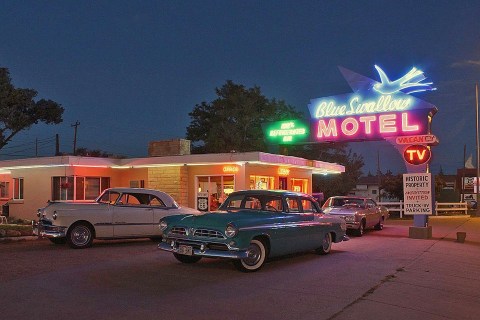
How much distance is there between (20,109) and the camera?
→ 24.7 metres

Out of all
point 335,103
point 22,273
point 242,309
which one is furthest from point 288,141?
point 242,309

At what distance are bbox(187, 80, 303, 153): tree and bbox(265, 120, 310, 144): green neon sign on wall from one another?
13.8 m

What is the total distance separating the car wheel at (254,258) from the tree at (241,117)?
29.3 meters

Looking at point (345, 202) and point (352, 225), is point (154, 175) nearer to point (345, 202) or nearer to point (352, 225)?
point (345, 202)

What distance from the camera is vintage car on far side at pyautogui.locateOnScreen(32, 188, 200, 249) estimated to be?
45.2 ft

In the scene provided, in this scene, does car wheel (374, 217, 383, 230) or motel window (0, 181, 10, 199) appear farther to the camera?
motel window (0, 181, 10, 199)

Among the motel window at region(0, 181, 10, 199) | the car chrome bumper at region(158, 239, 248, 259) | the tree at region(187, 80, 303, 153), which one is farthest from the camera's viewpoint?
the tree at region(187, 80, 303, 153)

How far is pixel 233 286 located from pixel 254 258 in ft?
5.37

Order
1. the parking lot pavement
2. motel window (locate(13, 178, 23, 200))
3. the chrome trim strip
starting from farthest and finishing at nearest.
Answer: motel window (locate(13, 178, 23, 200)) < the chrome trim strip < the parking lot pavement

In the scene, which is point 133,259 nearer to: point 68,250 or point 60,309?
point 68,250

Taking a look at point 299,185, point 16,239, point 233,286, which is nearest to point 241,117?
point 299,185

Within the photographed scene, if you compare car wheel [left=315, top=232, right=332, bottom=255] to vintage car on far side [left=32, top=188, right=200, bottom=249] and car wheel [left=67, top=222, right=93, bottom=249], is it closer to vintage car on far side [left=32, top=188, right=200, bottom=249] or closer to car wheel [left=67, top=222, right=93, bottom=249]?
vintage car on far side [left=32, top=188, right=200, bottom=249]

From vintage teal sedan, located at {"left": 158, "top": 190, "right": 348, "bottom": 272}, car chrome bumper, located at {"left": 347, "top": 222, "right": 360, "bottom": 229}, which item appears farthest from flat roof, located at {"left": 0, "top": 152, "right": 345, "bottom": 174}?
vintage teal sedan, located at {"left": 158, "top": 190, "right": 348, "bottom": 272}

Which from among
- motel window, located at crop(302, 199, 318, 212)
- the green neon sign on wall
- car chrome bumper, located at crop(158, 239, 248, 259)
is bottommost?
car chrome bumper, located at crop(158, 239, 248, 259)
